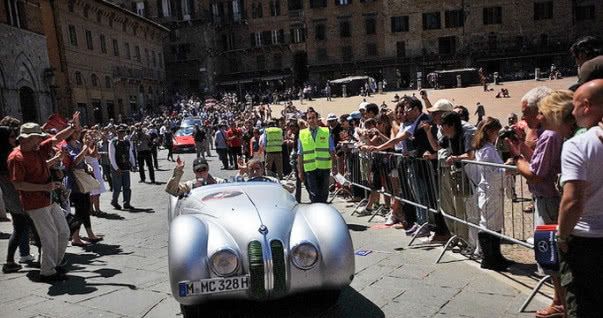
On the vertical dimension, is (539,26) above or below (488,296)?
above

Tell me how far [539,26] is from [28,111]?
53.5m

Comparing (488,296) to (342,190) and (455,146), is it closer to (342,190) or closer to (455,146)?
(455,146)

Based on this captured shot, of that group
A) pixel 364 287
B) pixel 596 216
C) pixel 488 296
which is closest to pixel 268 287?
pixel 364 287

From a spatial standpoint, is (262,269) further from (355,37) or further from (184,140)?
(355,37)

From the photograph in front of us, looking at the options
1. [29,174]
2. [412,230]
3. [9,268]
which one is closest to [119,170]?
[9,268]

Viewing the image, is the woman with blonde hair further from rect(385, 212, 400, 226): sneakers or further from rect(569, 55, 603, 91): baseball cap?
rect(385, 212, 400, 226): sneakers

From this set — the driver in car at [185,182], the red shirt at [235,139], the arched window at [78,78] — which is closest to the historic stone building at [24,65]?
the arched window at [78,78]

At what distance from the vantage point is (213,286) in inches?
163

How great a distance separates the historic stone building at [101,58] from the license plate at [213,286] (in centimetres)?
3063

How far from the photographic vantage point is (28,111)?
1091 inches

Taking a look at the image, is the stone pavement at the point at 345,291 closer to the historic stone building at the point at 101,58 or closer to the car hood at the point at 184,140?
the car hood at the point at 184,140

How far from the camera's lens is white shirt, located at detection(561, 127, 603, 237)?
115 inches

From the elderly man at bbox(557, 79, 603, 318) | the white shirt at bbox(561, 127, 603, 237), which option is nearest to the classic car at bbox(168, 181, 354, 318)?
the elderly man at bbox(557, 79, 603, 318)

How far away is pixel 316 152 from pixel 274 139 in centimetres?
552
